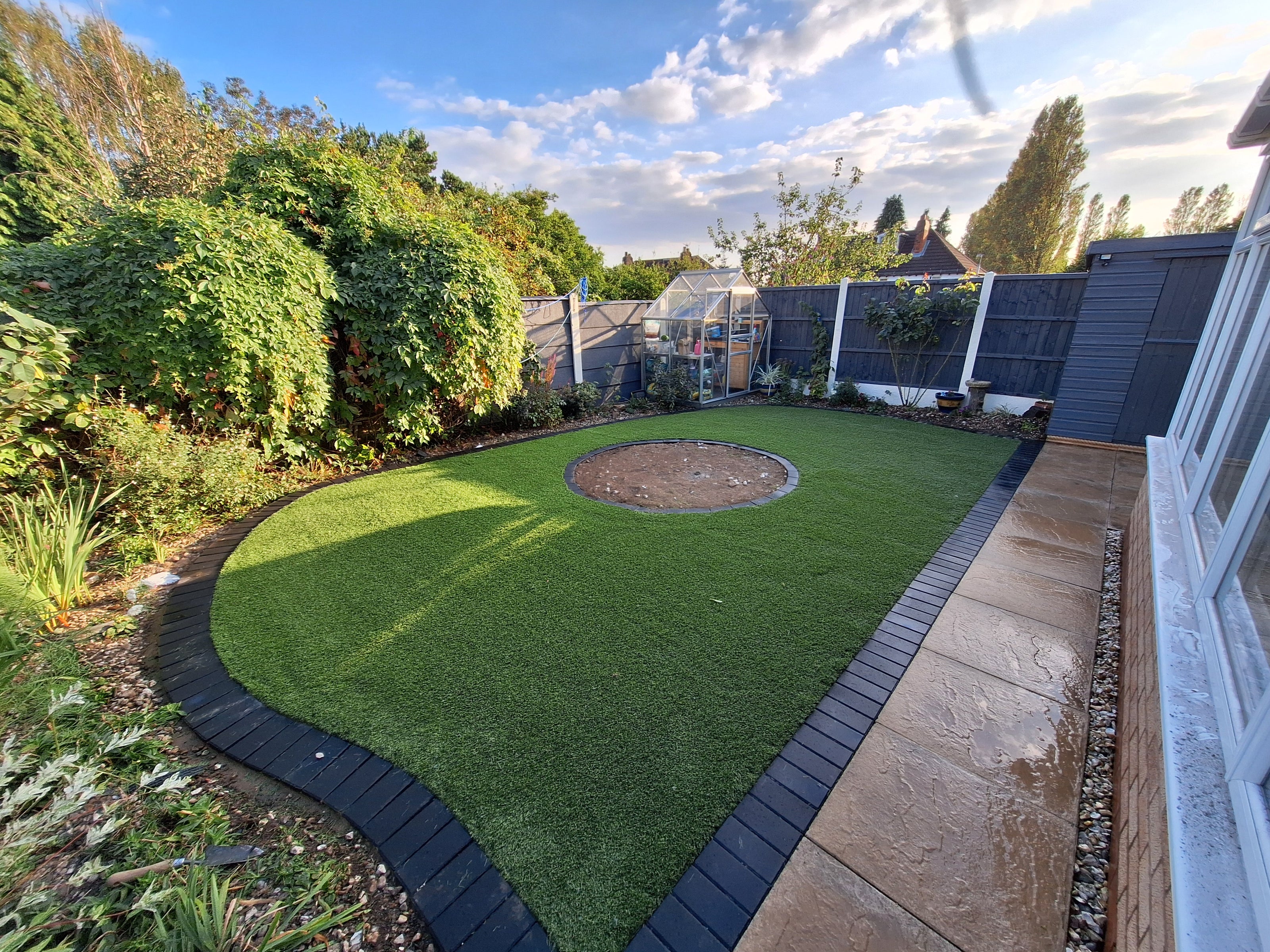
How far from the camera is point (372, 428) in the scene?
5.80 m

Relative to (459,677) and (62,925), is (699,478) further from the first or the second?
(62,925)

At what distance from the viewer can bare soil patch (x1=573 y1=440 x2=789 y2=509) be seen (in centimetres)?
482

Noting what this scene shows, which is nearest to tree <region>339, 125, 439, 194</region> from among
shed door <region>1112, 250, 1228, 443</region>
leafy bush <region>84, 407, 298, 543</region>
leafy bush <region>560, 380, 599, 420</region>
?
leafy bush <region>560, 380, 599, 420</region>

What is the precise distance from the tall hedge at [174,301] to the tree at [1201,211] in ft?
119

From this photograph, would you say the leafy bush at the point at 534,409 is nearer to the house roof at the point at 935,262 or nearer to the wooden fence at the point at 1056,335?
the wooden fence at the point at 1056,335

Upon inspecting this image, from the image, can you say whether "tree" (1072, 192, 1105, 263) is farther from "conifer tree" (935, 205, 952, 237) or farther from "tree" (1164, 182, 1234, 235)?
"conifer tree" (935, 205, 952, 237)

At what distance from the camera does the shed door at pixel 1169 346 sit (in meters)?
5.40

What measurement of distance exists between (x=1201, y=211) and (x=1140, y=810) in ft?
127

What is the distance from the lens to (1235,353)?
2.93 m

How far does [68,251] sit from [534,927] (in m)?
6.00

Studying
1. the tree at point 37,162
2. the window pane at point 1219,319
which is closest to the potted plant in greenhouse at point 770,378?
the window pane at point 1219,319

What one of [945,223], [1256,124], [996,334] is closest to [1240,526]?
[1256,124]

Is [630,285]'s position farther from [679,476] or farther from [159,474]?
[159,474]

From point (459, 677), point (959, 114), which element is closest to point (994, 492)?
point (959, 114)
